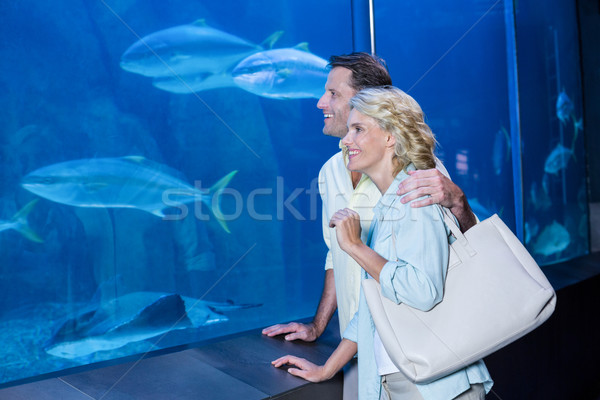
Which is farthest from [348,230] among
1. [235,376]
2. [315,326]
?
[315,326]

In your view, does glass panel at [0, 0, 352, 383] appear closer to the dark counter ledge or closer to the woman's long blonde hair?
the dark counter ledge

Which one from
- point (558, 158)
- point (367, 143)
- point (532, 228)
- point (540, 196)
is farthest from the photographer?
point (540, 196)

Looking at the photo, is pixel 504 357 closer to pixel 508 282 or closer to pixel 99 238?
pixel 508 282

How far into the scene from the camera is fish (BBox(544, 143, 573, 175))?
19.9 ft

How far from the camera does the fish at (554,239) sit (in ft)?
21.4

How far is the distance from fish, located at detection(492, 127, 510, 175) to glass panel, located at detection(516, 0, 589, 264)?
0.66 meters

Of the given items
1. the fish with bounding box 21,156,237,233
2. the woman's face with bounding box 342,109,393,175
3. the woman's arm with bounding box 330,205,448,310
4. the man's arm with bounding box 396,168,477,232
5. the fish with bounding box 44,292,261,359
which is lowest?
the fish with bounding box 44,292,261,359

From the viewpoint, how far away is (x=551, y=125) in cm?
600

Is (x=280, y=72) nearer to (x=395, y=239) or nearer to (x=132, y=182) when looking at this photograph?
(x=132, y=182)

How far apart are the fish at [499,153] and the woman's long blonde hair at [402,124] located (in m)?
5.65

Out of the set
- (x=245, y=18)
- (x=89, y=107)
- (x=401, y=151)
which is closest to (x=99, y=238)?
(x=89, y=107)

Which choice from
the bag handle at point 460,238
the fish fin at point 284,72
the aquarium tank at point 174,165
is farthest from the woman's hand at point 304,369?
the fish fin at point 284,72

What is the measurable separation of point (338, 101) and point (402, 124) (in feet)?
1.70
